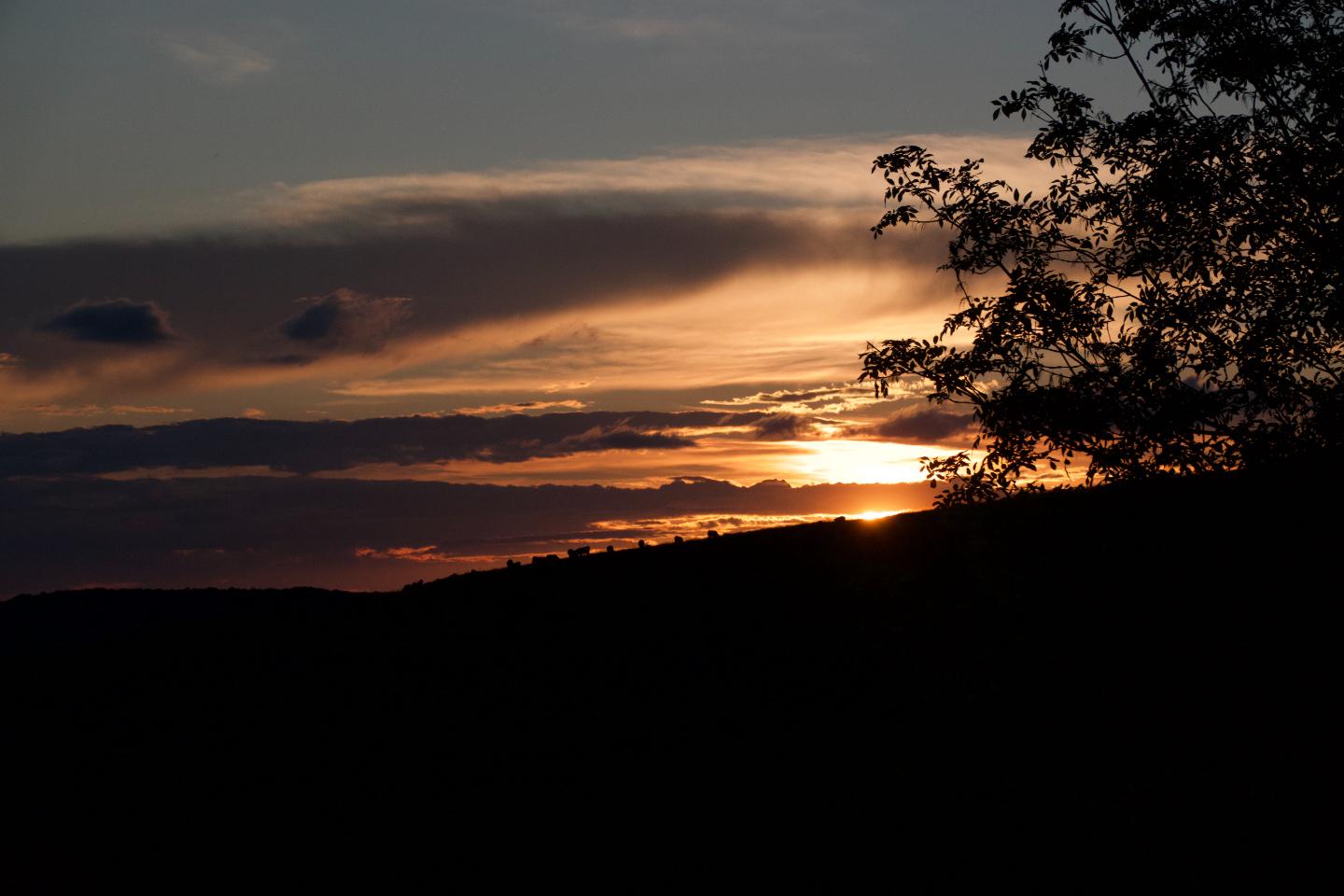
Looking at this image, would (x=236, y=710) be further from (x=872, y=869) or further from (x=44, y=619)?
(x=44, y=619)

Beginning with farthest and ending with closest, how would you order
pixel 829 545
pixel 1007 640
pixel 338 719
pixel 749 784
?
pixel 829 545 → pixel 338 719 → pixel 1007 640 → pixel 749 784

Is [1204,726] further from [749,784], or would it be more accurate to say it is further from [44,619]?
[44,619]

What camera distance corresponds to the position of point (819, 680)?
12.1 meters

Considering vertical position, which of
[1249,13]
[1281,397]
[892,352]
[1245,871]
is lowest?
[1245,871]

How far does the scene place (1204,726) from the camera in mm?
10836

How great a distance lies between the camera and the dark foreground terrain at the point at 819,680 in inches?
421

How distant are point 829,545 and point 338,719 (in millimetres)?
6271

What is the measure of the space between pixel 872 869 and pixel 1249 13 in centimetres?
1704

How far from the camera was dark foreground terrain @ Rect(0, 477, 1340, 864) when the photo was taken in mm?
10695

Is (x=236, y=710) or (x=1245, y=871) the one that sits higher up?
(x=236, y=710)

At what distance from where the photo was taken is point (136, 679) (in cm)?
1582

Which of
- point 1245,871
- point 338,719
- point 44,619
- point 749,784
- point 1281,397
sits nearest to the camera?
point 1245,871

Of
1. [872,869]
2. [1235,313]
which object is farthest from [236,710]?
[1235,313]

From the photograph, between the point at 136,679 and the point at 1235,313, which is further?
the point at 1235,313
